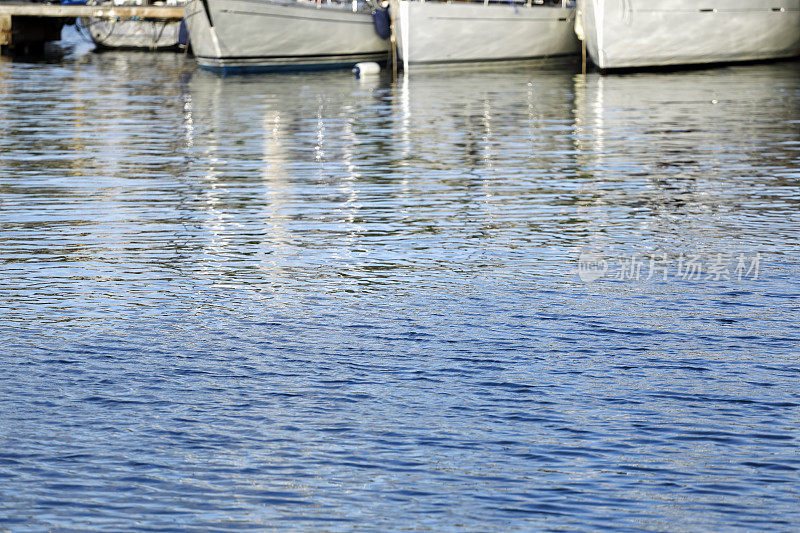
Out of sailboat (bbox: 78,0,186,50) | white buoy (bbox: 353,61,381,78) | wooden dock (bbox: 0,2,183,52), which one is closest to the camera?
white buoy (bbox: 353,61,381,78)

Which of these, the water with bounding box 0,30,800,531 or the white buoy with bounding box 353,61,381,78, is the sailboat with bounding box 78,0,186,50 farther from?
the water with bounding box 0,30,800,531

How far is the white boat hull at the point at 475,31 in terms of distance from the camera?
4097 cm

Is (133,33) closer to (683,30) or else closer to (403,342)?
(683,30)

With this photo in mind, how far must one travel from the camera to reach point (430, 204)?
1512 centimetres

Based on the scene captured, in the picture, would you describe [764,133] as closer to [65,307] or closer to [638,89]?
[638,89]

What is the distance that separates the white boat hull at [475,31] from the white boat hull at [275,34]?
109 inches

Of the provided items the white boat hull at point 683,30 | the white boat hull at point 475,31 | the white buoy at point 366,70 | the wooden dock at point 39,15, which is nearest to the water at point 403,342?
the white boat hull at point 683,30

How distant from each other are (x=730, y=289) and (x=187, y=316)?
3.99m

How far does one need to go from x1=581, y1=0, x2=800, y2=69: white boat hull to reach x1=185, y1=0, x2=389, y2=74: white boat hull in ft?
27.4

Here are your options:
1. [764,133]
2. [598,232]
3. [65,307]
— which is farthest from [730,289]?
[764,133]

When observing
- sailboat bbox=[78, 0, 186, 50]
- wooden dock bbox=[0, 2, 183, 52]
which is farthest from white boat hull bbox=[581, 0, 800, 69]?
sailboat bbox=[78, 0, 186, 50]

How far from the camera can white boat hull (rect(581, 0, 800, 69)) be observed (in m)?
38.5

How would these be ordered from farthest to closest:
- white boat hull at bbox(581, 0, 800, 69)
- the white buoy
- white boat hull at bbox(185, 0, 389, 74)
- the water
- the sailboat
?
the sailboat, white boat hull at bbox(185, 0, 389, 74), the white buoy, white boat hull at bbox(581, 0, 800, 69), the water

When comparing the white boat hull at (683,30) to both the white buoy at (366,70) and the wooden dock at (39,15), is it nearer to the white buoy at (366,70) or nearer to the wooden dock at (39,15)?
the white buoy at (366,70)
